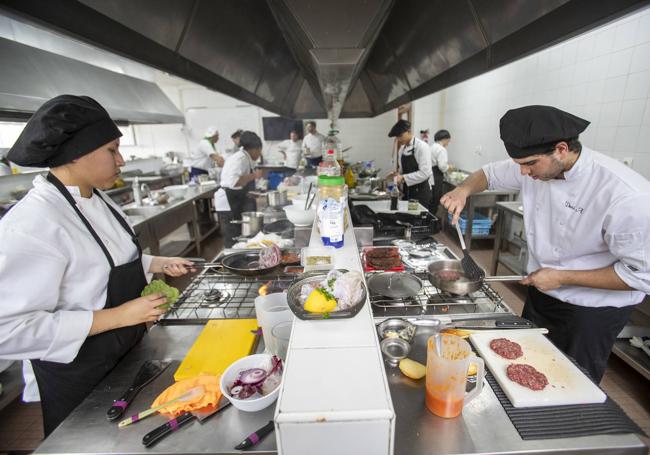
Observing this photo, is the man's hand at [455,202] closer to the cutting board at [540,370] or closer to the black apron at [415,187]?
the cutting board at [540,370]

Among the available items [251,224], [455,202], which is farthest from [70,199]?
[455,202]

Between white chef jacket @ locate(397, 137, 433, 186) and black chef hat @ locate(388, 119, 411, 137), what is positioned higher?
black chef hat @ locate(388, 119, 411, 137)

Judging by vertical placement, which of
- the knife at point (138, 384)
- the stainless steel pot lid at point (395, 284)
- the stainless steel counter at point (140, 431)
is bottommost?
the stainless steel counter at point (140, 431)

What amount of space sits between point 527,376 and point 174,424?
43.4 inches

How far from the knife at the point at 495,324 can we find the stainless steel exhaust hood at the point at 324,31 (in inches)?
41.2

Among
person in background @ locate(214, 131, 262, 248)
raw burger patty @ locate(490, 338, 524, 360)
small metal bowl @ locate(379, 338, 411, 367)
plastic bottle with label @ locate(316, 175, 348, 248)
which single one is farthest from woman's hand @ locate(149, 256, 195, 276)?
person in background @ locate(214, 131, 262, 248)

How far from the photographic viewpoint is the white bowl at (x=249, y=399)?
893mm

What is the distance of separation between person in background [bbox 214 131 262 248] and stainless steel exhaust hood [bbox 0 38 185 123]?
1.74 metres

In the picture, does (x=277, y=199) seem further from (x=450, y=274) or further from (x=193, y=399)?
(x=193, y=399)

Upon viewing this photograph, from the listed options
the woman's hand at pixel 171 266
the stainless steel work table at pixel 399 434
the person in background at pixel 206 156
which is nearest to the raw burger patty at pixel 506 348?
the stainless steel work table at pixel 399 434

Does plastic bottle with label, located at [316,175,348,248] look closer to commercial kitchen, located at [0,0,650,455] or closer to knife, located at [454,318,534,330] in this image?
commercial kitchen, located at [0,0,650,455]

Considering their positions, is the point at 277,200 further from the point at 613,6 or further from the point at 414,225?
the point at 613,6

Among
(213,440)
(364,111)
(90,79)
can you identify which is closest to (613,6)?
(213,440)

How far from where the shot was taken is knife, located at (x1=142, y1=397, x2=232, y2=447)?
85 cm
